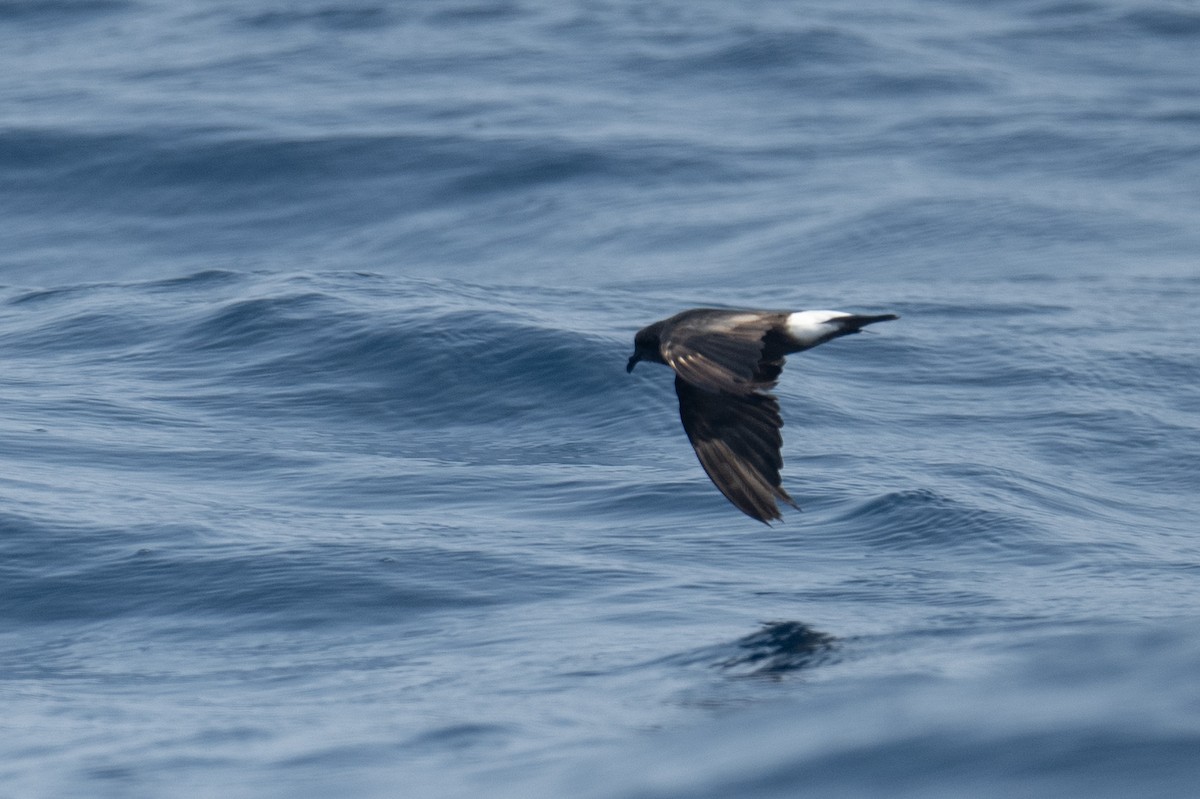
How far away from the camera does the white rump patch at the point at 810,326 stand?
6.60 metres

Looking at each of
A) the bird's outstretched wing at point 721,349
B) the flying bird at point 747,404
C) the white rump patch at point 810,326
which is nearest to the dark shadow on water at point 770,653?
the flying bird at point 747,404

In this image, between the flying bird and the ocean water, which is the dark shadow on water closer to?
the ocean water

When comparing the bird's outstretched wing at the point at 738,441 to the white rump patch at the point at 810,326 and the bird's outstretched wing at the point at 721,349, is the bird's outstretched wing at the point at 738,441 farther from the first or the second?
the white rump patch at the point at 810,326

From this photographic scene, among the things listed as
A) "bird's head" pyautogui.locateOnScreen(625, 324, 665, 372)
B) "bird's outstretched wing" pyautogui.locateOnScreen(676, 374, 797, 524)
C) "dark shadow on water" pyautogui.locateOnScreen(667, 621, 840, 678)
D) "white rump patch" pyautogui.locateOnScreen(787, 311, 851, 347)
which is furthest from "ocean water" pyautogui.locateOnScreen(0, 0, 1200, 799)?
"white rump patch" pyautogui.locateOnScreen(787, 311, 851, 347)

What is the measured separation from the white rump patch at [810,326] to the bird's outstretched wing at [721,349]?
2.9 inches

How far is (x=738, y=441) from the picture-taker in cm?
663

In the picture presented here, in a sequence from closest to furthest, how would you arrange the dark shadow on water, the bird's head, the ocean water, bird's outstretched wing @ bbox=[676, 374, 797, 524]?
the ocean water < the dark shadow on water < bird's outstretched wing @ bbox=[676, 374, 797, 524] < the bird's head

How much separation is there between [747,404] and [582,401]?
139 inches

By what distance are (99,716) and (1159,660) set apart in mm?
3745

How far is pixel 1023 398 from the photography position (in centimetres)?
1050

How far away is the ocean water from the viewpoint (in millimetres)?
5777

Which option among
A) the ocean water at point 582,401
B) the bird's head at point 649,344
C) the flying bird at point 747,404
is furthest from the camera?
the bird's head at point 649,344

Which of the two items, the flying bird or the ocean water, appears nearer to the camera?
the ocean water

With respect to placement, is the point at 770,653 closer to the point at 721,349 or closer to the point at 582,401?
the point at 721,349
